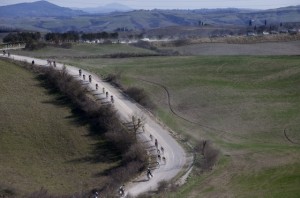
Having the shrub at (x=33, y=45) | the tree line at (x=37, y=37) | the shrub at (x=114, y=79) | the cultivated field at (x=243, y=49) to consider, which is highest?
the tree line at (x=37, y=37)

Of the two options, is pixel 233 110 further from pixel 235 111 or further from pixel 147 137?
pixel 147 137

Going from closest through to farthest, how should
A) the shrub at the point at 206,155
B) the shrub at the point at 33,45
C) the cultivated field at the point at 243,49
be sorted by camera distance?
the shrub at the point at 206,155 → the shrub at the point at 33,45 → the cultivated field at the point at 243,49

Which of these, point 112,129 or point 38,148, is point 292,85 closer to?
point 112,129

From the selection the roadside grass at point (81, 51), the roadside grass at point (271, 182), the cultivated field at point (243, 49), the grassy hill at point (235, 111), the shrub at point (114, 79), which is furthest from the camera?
the cultivated field at point (243, 49)

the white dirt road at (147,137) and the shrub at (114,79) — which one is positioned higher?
the shrub at (114,79)

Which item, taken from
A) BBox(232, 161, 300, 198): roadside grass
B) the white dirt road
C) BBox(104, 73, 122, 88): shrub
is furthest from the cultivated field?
BBox(232, 161, 300, 198): roadside grass

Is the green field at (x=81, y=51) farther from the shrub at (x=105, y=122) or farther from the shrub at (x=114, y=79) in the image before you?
the shrub at (x=105, y=122)

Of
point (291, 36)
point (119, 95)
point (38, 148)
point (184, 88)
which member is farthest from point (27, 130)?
point (291, 36)

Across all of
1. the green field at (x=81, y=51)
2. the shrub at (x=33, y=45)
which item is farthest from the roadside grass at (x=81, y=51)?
the shrub at (x=33, y=45)
